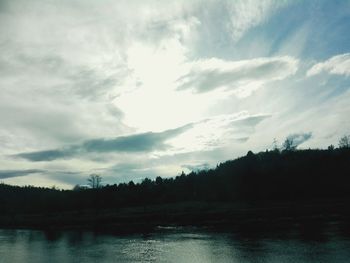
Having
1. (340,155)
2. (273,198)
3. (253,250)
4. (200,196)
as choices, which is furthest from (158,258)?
(200,196)

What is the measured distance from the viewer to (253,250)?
47281 mm

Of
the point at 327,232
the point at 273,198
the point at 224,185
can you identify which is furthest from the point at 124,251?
the point at 224,185

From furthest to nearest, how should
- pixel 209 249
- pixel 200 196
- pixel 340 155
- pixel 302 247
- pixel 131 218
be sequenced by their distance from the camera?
pixel 200 196, pixel 340 155, pixel 131 218, pixel 209 249, pixel 302 247

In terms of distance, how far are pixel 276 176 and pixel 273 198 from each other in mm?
10853

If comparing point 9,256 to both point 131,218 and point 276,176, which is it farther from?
point 276,176

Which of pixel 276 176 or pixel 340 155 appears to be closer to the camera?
pixel 276 176

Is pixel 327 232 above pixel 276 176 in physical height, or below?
below

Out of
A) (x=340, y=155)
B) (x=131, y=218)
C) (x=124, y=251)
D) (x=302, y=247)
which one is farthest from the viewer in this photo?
(x=340, y=155)

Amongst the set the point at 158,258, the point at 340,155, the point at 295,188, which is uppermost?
the point at 340,155

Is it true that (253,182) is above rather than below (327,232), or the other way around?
above

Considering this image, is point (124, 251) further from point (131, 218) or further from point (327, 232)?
point (131, 218)

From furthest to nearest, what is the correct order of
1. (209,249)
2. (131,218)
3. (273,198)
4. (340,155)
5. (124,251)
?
(340,155), (273,198), (131,218), (124,251), (209,249)

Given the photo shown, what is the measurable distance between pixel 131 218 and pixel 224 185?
178 ft

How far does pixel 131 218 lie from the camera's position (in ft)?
438
